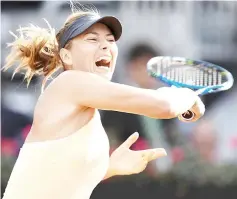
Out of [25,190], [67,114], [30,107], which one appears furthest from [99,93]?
[30,107]

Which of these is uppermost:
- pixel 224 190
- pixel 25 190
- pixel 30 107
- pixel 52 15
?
pixel 25 190

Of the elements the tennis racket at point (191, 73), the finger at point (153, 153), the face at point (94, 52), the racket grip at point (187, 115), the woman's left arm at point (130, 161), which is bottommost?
the woman's left arm at point (130, 161)

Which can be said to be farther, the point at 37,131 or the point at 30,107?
the point at 30,107

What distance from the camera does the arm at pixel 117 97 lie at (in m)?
3.04

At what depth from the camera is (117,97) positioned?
119 inches

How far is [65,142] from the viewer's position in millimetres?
3104

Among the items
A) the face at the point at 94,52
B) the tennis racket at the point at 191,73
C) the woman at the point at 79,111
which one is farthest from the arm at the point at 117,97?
the tennis racket at the point at 191,73

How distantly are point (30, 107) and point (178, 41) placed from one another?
1.38 meters

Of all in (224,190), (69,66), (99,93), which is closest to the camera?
(99,93)

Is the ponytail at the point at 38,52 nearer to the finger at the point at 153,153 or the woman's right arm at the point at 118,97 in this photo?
the woman's right arm at the point at 118,97

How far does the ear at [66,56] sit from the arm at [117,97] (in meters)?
0.19

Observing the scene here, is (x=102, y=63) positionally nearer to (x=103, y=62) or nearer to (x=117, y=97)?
(x=103, y=62)

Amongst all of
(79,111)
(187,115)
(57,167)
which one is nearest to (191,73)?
(187,115)

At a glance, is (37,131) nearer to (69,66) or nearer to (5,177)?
(69,66)
